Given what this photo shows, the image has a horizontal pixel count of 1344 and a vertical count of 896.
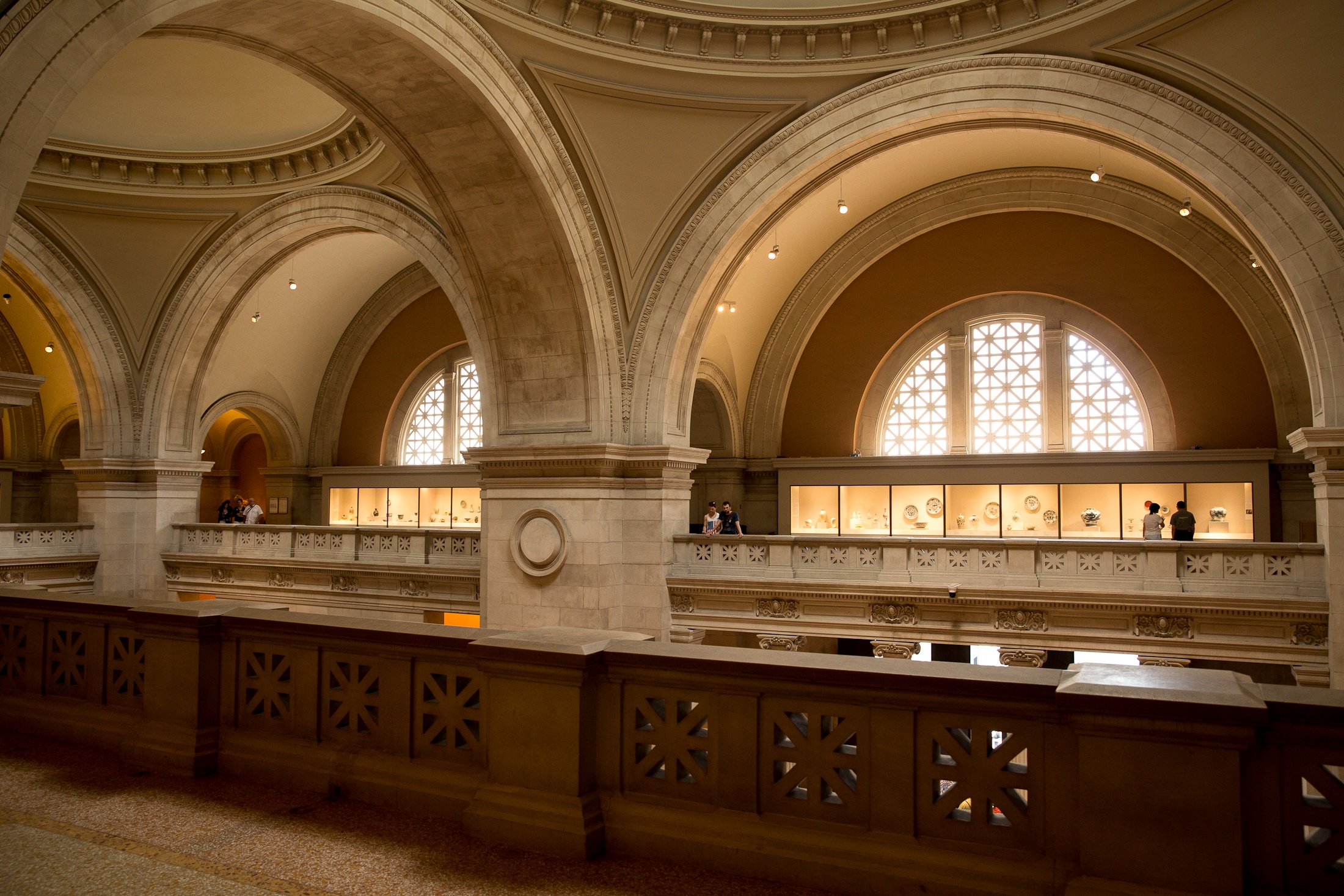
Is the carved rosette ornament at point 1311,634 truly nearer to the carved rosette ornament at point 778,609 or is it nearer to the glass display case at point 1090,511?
the glass display case at point 1090,511

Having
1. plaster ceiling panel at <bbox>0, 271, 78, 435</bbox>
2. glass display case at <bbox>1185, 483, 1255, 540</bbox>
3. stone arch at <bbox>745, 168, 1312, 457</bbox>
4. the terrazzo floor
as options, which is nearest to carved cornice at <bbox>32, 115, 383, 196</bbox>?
plaster ceiling panel at <bbox>0, 271, 78, 435</bbox>

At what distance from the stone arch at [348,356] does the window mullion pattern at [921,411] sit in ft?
37.1

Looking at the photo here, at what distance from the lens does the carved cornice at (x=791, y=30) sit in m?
10.7

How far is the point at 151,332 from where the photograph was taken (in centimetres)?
1691

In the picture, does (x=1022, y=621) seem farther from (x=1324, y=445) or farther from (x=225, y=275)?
(x=225, y=275)

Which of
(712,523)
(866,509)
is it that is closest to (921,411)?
(866,509)

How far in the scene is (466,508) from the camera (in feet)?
65.9

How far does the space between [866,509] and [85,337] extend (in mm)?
15141

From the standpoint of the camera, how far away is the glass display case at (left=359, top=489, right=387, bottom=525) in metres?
20.9

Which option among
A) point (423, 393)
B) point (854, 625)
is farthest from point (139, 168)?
point (854, 625)

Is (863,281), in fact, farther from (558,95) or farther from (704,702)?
(704,702)

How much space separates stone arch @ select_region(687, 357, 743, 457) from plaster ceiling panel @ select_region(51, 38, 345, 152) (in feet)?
26.9

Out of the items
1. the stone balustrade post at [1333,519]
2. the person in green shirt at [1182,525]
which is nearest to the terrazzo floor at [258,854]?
the stone balustrade post at [1333,519]

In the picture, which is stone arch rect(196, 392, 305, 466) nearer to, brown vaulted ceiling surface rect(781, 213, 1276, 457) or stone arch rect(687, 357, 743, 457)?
stone arch rect(687, 357, 743, 457)
